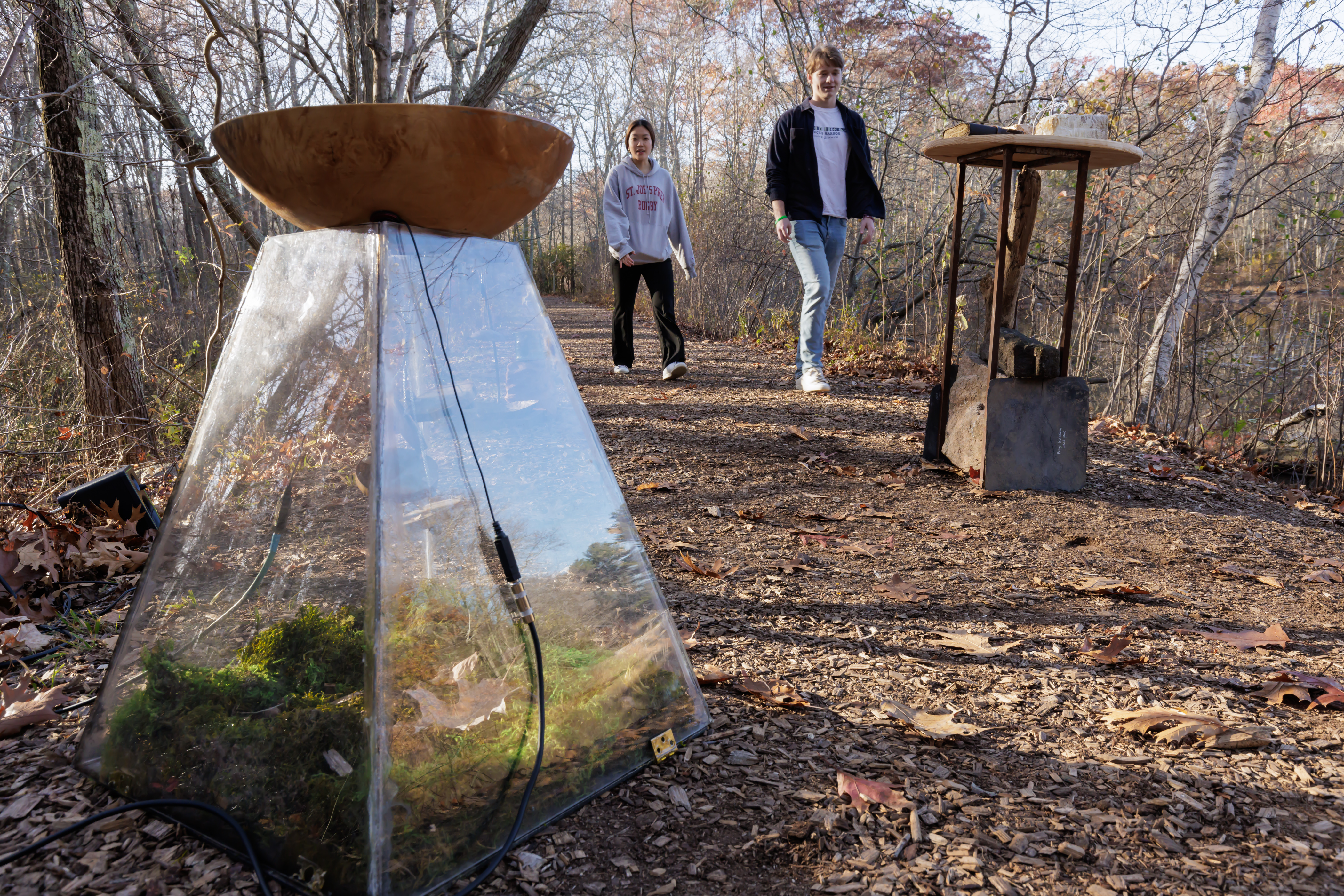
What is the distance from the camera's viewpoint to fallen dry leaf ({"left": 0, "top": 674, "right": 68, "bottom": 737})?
1.76 meters

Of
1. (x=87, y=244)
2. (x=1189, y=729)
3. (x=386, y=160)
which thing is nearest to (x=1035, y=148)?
(x=1189, y=729)

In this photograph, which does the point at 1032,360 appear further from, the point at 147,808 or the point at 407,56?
the point at 407,56

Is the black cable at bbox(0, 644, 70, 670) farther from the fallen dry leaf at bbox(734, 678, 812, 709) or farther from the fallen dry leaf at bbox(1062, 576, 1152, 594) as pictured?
the fallen dry leaf at bbox(1062, 576, 1152, 594)

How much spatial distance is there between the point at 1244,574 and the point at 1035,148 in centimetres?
192

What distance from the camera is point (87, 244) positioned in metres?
4.23

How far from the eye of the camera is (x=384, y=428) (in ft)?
4.20

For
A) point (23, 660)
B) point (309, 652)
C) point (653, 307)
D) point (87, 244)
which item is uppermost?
point (87, 244)

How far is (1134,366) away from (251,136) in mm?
7003

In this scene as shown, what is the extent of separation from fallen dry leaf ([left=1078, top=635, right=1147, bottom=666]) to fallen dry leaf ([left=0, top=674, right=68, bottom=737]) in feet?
8.70

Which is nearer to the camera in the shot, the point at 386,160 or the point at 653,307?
the point at 386,160

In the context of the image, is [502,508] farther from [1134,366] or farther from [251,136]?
[1134,366]

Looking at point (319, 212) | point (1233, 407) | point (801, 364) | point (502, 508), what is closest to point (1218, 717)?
point (502, 508)

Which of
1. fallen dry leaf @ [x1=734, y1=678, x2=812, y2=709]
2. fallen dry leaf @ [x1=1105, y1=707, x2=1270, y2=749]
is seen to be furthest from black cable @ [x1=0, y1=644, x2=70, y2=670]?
fallen dry leaf @ [x1=1105, y1=707, x2=1270, y2=749]

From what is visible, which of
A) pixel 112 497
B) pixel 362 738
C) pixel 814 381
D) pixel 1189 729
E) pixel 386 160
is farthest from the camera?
pixel 814 381
